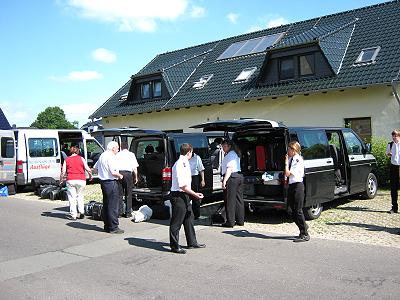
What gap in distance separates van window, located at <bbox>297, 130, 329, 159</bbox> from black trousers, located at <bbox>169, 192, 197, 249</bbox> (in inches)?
123

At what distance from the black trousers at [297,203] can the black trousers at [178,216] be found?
180 centimetres

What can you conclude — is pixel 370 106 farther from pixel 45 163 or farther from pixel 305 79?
pixel 45 163

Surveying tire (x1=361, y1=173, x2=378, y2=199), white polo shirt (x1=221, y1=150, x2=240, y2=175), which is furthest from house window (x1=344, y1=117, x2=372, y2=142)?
white polo shirt (x1=221, y1=150, x2=240, y2=175)

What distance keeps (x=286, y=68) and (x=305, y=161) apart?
10608mm

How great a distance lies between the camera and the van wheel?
912 cm

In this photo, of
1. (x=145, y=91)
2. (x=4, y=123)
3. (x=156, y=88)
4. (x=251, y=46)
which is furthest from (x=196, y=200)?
(x=145, y=91)

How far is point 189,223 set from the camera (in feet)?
23.3

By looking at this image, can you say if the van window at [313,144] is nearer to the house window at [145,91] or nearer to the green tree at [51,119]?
the house window at [145,91]

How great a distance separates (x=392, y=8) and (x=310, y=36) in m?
3.94

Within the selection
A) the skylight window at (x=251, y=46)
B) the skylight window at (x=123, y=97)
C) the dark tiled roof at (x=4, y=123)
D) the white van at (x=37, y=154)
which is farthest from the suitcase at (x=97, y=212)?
the skylight window at (x=123, y=97)

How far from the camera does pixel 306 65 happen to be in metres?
18.1

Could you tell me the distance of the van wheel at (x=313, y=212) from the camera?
9.12m

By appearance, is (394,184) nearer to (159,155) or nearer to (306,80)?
(159,155)

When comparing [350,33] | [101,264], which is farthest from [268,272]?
[350,33]
